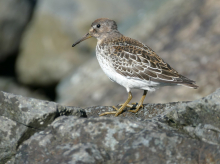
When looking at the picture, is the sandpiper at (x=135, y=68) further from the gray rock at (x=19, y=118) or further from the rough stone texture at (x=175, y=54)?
the rough stone texture at (x=175, y=54)

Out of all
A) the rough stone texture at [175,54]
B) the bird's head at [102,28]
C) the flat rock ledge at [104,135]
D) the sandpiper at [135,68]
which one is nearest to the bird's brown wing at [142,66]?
the sandpiper at [135,68]

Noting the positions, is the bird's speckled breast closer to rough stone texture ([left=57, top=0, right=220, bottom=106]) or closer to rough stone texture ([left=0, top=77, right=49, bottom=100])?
rough stone texture ([left=57, top=0, right=220, bottom=106])

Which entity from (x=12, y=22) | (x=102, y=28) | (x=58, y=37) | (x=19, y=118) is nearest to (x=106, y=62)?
(x=102, y=28)

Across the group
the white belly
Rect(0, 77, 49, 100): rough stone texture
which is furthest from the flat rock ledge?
Rect(0, 77, 49, 100): rough stone texture

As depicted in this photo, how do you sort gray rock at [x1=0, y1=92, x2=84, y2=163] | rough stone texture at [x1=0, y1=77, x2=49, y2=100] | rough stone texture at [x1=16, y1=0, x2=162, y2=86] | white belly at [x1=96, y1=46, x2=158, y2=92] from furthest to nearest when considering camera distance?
1. rough stone texture at [x1=0, y1=77, x2=49, y2=100]
2. rough stone texture at [x1=16, y1=0, x2=162, y2=86]
3. white belly at [x1=96, y1=46, x2=158, y2=92]
4. gray rock at [x1=0, y1=92, x2=84, y2=163]

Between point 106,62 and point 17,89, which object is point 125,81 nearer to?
point 106,62

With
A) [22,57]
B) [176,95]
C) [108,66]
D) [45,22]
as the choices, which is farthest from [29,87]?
[108,66]
